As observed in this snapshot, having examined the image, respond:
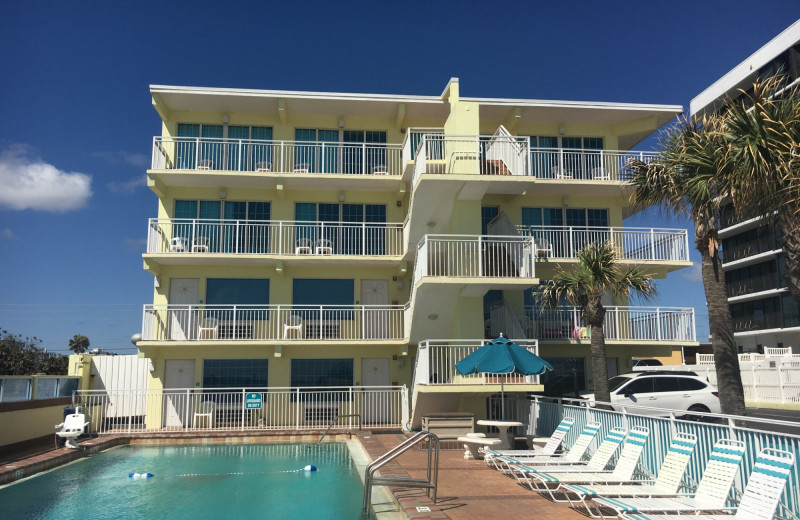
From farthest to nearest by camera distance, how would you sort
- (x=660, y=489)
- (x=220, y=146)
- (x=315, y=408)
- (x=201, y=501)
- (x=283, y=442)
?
(x=220, y=146) < (x=315, y=408) < (x=283, y=442) < (x=201, y=501) < (x=660, y=489)

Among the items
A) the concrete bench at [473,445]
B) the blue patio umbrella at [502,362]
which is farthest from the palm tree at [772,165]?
the concrete bench at [473,445]

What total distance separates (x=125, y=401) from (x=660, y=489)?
1804cm

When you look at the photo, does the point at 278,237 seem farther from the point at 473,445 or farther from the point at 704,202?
the point at 704,202

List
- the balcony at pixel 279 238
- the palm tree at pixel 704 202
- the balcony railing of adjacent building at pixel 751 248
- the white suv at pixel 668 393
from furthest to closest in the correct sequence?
1. the balcony railing of adjacent building at pixel 751 248
2. the balcony at pixel 279 238
3. the white suv at pixel 668 393
4. the palm tree at pixel 704 202

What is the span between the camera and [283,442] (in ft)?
59.8

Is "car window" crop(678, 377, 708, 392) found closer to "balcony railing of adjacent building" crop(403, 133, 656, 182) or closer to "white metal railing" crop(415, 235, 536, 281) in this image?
"white metal railing" crop(415, 235, 536, 281)

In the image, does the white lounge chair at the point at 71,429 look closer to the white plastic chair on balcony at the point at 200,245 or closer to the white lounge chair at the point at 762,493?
the white plastic chair on balcony at the point at 200,245

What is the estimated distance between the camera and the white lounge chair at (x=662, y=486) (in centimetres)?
805

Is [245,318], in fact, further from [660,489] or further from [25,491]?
[660,489]

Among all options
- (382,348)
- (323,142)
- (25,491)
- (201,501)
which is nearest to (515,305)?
(382,348)

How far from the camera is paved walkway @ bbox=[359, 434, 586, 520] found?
8.33m

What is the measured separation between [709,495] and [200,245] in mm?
17614

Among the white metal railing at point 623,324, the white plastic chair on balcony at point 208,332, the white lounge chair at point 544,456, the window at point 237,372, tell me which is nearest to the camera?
the white lounge chair at point 544,456

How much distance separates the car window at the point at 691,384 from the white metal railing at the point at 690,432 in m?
4.71
